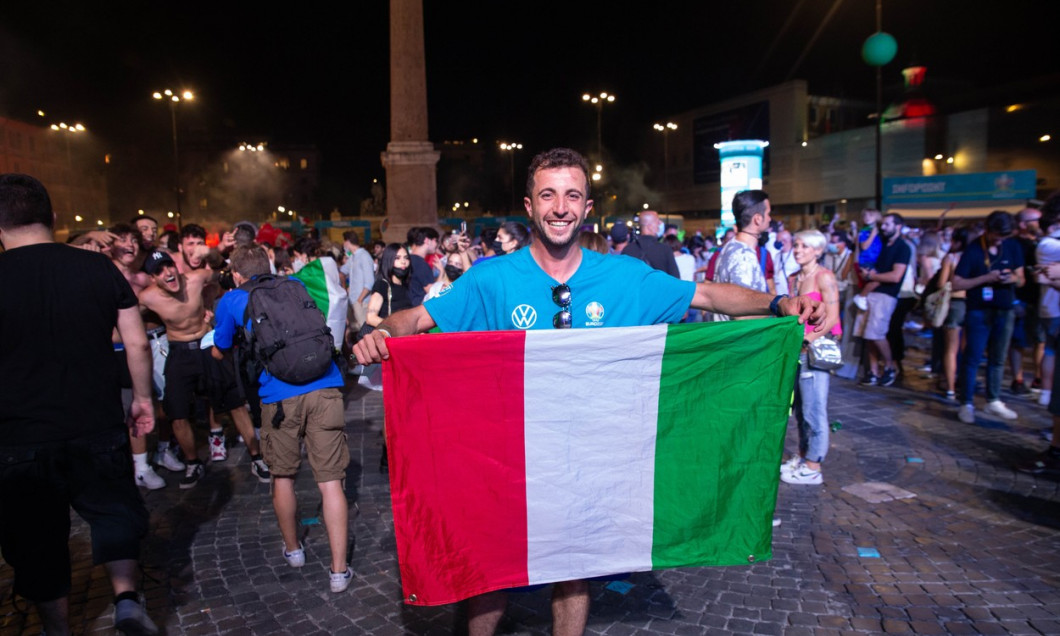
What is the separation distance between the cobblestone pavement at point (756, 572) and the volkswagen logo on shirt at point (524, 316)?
1828mm

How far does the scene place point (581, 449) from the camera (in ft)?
9.11

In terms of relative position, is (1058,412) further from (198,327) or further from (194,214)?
(194,214)

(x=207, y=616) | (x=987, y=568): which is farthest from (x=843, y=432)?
(x=207, y=616)

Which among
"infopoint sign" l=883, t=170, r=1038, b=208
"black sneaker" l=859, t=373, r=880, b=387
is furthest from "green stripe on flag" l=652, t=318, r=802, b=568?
"infopoint sign" l=883, t=170, r=1038, b=208

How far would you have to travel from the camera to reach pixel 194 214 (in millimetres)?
64438

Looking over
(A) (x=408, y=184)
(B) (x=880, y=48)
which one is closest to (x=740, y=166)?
(B) (x=880, y=48)

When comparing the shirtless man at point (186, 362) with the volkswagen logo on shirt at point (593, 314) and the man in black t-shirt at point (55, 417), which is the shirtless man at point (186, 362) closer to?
the man in black t-shirt at point (55, 417)

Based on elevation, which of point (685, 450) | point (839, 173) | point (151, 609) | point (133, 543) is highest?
point (839, 173)

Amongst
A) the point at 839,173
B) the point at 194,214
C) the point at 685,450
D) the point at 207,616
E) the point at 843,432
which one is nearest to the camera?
the point at 685,450

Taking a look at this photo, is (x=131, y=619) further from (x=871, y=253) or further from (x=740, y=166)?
(x=740, y=166)

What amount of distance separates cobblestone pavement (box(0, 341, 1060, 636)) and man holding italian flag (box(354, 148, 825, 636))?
974 mm

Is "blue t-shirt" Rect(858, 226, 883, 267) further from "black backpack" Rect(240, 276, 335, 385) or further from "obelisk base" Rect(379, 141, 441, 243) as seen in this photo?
"obelisk base" Rect(379, 141, 441, 243)

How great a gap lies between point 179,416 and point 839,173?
45.9 metres

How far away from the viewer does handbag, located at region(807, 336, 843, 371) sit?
210 inches
